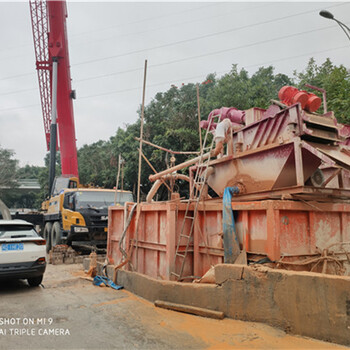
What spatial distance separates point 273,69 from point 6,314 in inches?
1054

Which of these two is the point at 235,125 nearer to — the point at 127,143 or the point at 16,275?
the point at 16,275

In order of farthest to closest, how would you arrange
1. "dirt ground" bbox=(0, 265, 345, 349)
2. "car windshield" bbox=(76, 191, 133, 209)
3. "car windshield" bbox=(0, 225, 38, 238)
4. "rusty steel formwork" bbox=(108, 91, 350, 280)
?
1. "car windshield" bbox=(76, 191, 133, 209)
2. "car windshield" bbox=(0, 225, 38, 238)
3. "rusty steel formwork" bbox=(108, 91, 350, 280)
4. "dirt ground" bbox=(0, 265, 345, 349)

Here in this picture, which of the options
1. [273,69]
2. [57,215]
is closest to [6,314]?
[57,215]

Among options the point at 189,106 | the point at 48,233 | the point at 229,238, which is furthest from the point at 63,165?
the point at 229,238

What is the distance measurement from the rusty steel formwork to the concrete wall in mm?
527

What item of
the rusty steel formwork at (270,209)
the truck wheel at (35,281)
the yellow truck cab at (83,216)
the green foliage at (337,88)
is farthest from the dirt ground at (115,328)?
the green foliage at (337,88)

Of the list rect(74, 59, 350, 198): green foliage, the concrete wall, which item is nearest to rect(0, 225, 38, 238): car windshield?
the concrete wall

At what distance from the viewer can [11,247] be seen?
6.07 metres

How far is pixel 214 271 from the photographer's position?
4535 mm

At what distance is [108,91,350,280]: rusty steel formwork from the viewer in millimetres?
4539

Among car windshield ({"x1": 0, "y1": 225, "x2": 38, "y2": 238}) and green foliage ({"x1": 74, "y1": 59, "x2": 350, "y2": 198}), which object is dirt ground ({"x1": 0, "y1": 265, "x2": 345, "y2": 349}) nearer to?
car windshield ({"x1": 0, "y1": 225, "x2": 38, "y2": 238})

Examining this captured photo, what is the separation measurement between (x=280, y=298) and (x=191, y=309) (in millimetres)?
1367

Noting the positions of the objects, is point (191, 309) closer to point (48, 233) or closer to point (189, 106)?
point (48, 233)

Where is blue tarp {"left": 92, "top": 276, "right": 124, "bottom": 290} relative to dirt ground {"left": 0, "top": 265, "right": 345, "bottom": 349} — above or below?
below
